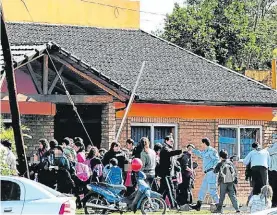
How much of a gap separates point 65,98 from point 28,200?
34.4ft

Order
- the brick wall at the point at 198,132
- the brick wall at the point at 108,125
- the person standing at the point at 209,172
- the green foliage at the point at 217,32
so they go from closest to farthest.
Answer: the person standing at the point at 209,172 → the brick wall at the point at 108,125 → the brick wall at the point at 198,132 → the green foliage at the point at 217,32

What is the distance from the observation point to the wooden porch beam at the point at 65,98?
26.7m

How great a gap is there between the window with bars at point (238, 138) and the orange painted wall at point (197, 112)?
0.45m

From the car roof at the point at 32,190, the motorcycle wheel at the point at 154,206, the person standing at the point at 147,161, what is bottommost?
the motorcycle wheel at the point at 154,206

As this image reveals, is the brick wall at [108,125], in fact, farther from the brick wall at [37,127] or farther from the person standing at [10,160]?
the person standing at [10,160]

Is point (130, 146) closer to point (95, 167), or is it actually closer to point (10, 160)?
point (95, 167)

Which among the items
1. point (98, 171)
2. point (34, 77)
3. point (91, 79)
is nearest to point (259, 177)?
point (98, 171)

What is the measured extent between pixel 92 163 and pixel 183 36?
27201 mm

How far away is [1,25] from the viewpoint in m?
19.8

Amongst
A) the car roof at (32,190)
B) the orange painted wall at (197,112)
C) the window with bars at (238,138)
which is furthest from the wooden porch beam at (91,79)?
the car roof at (32,190)

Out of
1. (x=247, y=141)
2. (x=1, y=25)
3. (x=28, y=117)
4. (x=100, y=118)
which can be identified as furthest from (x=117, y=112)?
(x=1, y=25)

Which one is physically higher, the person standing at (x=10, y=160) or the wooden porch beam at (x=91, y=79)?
the wooden porch beam at (x=91, y=79)

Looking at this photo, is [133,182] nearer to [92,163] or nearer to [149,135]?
[92,163]

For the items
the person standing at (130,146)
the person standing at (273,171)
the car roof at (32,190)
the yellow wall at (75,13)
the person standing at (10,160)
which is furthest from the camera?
the yellow wall at (75,13)
